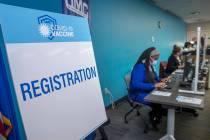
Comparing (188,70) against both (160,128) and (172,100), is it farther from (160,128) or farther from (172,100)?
(160,128)

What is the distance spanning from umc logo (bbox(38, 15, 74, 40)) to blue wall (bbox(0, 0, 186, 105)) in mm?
890

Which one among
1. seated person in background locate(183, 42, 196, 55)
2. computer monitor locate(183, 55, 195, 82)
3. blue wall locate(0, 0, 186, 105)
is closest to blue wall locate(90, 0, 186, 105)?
blue wall locate(0, 0, 186, 105)

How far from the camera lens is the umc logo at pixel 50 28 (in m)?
1.23

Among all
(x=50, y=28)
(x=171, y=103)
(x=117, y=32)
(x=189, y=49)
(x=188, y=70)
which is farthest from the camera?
(x=189, y=49)

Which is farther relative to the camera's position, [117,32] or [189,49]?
[189,49]

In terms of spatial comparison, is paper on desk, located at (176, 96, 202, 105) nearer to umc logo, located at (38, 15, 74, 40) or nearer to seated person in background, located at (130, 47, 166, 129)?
seated person in background, located at (130, 47, 166, 129)

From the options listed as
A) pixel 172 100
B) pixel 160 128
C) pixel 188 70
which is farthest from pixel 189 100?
pixel 160 128

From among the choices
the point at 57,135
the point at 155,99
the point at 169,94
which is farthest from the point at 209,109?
the point at 57,135

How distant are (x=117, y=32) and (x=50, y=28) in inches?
110

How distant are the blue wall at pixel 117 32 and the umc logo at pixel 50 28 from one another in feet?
2.92

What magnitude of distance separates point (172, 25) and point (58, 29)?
772 cm

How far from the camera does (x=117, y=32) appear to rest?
3943 millimetres

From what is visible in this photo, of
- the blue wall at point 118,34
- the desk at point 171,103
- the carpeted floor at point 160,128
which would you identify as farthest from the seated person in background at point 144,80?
the blue wall at point 118,34

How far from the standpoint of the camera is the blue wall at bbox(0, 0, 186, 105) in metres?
3.22
